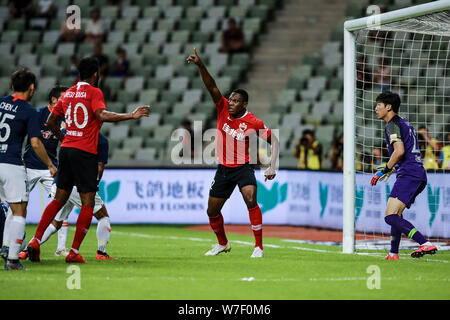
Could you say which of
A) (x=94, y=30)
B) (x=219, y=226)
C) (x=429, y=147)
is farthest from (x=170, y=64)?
(x=219, y=226)

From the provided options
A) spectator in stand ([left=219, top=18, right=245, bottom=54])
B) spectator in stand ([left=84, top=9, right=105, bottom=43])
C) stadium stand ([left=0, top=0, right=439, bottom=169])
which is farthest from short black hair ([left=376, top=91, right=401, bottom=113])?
spectator in stand ([left=84, top=9, right=105, bottom=43])

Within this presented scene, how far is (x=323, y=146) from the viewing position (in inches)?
763

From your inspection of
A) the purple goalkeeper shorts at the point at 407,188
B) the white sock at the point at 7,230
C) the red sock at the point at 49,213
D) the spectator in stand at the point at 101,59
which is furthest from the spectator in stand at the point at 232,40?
the red sock at the point at 49,213

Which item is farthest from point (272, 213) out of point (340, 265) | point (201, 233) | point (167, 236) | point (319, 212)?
point (340, 265)

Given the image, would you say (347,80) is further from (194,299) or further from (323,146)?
(323,146)

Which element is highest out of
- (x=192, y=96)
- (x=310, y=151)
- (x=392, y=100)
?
(x=192, y=96)

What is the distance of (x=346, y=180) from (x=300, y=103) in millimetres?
10116

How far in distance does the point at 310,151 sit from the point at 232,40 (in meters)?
6.64

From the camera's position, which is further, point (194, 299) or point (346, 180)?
point (346, 180)

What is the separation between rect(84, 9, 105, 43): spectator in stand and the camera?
24453mm

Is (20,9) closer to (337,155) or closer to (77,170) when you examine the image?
(337,155)

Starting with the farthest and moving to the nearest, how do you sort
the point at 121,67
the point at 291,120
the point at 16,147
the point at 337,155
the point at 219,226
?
the point at 121,67 < the point at 291,120 < the point at 337,155 < the point at 219,226 < the point at 16,147

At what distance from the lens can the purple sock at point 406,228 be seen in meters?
9.67

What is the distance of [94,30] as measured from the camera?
80.5 ft
